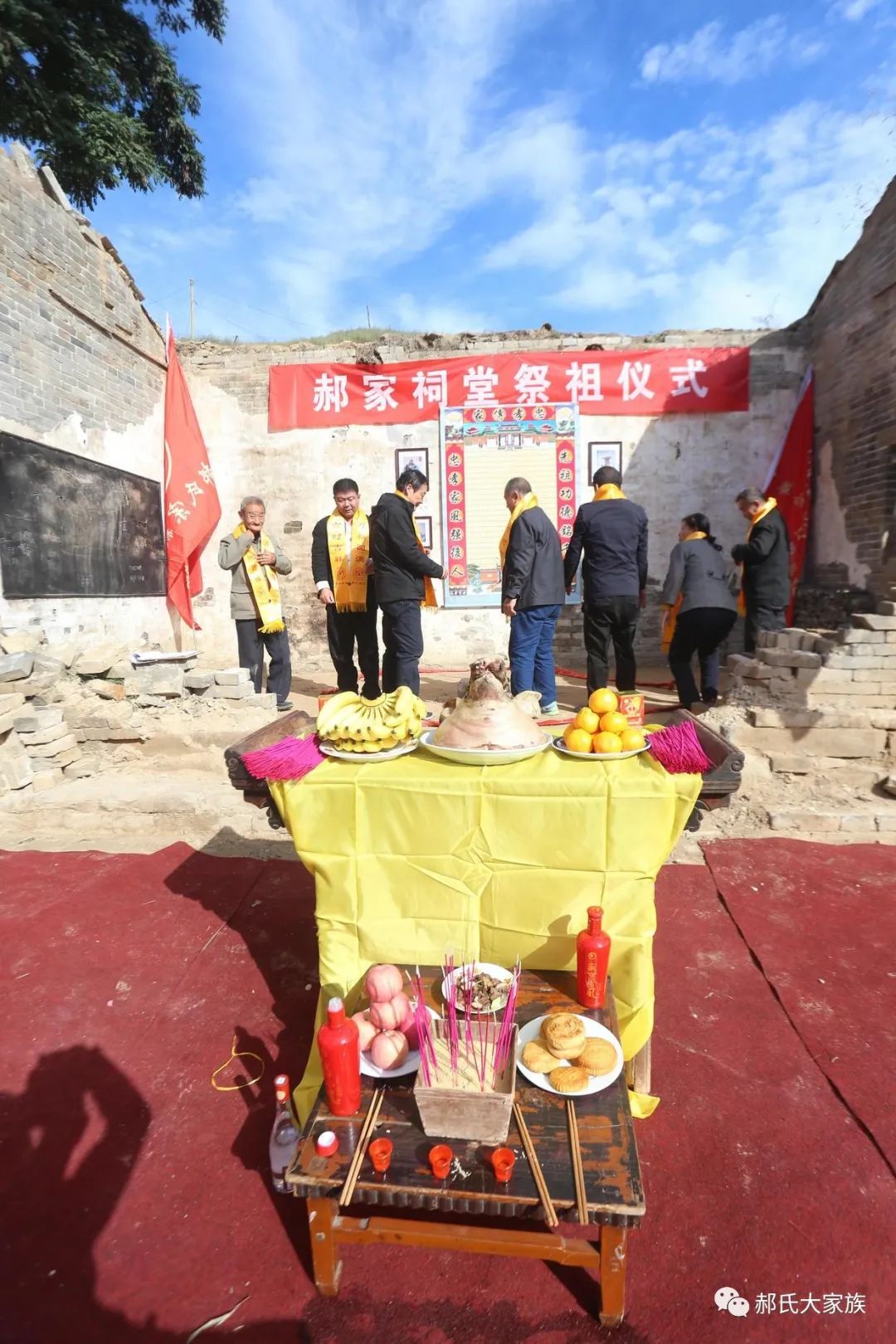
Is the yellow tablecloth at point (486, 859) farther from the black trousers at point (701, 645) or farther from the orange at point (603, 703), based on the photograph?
the black trousers at point (701, 645)

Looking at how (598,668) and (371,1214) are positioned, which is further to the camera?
(598,668)

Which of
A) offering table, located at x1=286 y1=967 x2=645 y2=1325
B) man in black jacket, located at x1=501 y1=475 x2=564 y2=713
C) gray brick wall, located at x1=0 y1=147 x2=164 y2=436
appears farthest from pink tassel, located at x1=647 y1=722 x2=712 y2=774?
gray brick wall, located at x1=0 y1=147 x2=164 y2=436

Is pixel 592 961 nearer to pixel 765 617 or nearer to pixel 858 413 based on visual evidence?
pixel 765 617

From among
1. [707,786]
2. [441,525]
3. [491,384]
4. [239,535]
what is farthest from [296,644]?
[707,786]

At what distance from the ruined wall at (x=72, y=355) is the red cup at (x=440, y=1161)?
5681 mm

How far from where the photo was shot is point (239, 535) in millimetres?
5660

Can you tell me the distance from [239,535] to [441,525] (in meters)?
3.30

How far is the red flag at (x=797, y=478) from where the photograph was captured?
7762mm

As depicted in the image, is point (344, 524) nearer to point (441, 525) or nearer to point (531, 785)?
point (441, 525)

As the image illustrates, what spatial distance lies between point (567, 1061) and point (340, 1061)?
598 millimetres

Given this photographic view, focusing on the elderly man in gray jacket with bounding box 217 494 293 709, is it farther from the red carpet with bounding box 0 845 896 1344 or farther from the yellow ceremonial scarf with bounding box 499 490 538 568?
the red carpet with bounding box 0 845 896 1344

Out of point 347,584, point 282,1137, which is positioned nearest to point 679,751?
point 282,1137

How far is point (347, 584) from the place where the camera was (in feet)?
17.7

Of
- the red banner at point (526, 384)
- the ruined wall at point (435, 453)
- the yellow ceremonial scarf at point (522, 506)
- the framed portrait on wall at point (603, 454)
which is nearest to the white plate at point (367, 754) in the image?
the yellow ceremonial scarf at point (522, 506)
